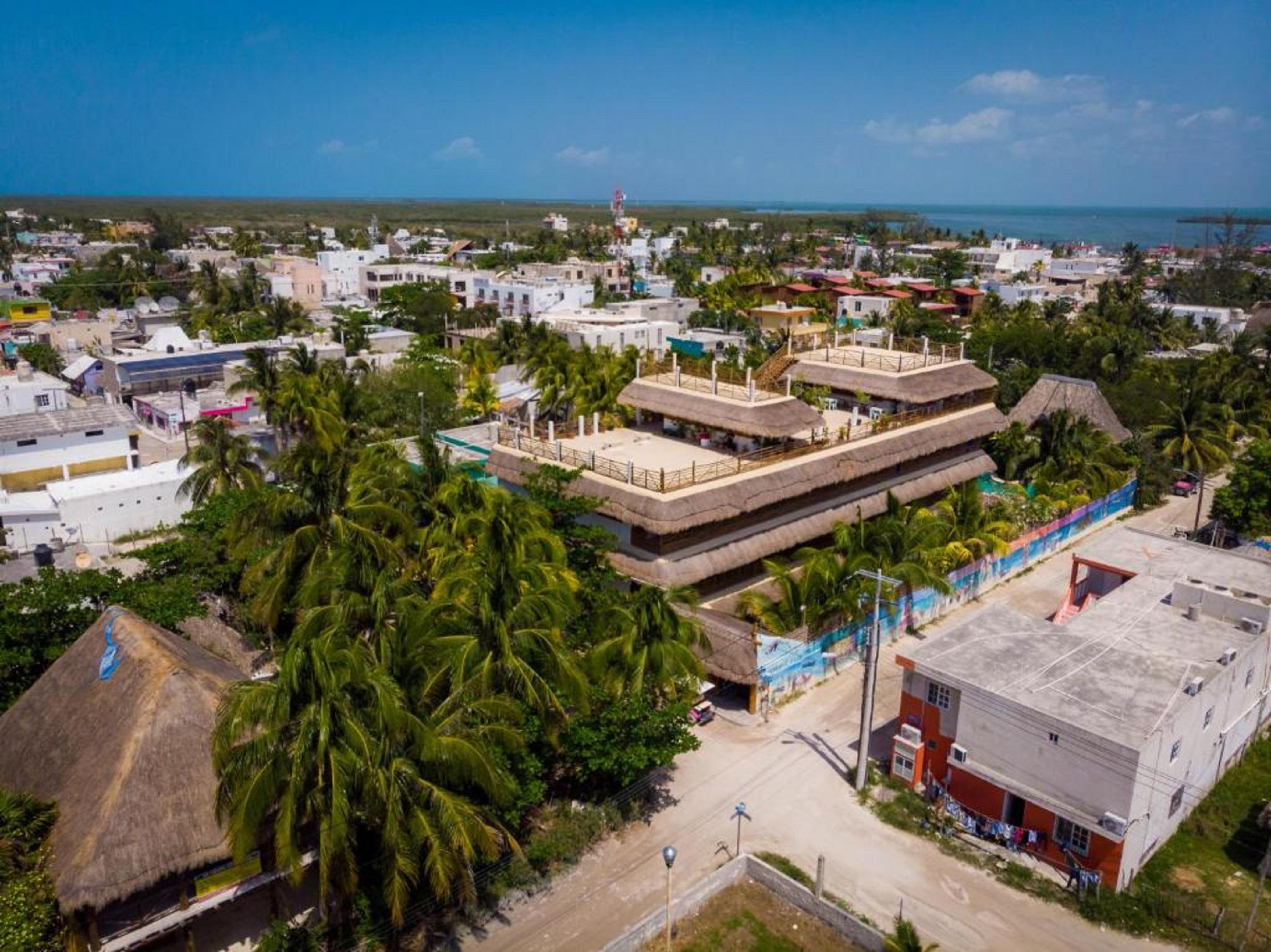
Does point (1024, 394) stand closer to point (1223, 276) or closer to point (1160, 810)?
point (1160, 810)

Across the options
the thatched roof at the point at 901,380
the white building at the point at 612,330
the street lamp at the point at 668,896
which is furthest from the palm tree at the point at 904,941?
the white building at the point at 612,330

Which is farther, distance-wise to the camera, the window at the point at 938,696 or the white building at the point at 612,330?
the white building at the point at 612,330

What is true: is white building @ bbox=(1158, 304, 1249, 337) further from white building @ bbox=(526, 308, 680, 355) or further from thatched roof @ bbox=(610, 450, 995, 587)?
thatched roof @ bbox=(610, 450, 995, 587)

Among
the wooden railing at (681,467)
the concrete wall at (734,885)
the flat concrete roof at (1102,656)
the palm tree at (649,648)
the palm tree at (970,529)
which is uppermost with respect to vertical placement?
the wooden railing at (681,467)

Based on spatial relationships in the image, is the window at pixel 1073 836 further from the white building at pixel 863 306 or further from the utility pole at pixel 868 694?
the white building at pixel 863 306

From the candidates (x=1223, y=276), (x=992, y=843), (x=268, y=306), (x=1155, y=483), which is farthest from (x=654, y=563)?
(x=1223, y=276)

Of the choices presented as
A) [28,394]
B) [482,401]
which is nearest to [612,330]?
[482,401]

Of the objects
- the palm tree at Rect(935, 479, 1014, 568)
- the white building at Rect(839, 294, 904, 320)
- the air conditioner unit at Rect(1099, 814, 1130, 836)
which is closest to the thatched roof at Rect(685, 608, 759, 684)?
the air conditioner unit at Rect(1099, 814, 1130, 836)
